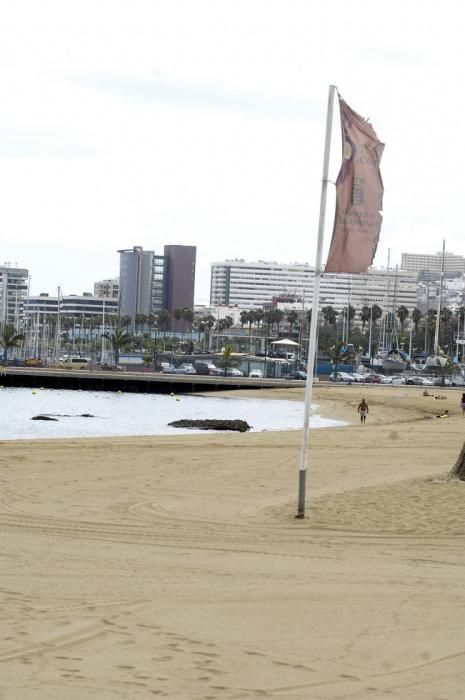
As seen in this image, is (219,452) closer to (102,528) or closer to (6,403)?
(102,528)

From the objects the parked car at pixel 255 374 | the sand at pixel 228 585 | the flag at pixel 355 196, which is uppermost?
the flag at pixel 355 196

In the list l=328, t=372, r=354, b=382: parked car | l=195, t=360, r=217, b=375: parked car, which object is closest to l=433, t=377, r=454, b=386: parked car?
l=328, t=372, r=354, b=382: parked car

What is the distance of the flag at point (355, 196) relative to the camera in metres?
14.7

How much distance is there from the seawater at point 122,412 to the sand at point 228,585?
2237 centimetres

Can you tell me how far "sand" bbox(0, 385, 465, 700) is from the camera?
7.45m

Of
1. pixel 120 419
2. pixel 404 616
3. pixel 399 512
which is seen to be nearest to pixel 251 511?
pixel 399 512

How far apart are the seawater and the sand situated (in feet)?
73.4

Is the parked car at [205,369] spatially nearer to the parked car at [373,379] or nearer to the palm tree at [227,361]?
the palm tree at [227,361]

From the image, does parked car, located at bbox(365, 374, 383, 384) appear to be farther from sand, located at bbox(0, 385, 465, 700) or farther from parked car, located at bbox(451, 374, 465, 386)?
sand, located at bbox(0, 385, 465, 700)

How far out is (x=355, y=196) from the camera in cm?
1484

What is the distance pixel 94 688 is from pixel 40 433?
36.4 metres

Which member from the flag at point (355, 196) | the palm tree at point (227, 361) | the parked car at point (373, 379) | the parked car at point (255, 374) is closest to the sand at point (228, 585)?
the flag at point (355, 196)

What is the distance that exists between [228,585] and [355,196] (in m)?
6.44

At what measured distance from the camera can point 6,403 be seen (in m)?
68.7
